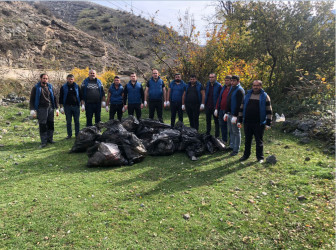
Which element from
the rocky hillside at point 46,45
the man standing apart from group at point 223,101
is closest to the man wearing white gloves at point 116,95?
the man standing apart from group at point 223,101

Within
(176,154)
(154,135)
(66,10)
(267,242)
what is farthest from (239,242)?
(66,10)

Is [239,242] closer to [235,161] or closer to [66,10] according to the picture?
[235,161]

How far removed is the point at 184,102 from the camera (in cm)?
657

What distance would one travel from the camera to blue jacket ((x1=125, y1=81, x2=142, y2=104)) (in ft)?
21.8

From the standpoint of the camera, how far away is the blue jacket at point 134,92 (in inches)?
262

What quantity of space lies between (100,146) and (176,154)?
1.81 metres

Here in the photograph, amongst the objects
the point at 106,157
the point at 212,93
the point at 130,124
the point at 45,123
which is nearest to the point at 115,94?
the point at 130,124

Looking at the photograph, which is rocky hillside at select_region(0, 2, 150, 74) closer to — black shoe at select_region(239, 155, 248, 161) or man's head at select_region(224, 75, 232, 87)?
man's head at select_region(224, 75, 232, 87)

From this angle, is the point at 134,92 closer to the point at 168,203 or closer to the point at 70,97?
the point at 70,97

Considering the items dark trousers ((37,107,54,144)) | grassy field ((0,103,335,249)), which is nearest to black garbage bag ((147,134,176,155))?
grassy field ((0,103,335,249))

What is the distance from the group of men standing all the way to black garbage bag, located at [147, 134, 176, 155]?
144 cm

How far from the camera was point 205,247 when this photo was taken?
2.51 meters

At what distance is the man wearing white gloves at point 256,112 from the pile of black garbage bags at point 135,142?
3.15ft

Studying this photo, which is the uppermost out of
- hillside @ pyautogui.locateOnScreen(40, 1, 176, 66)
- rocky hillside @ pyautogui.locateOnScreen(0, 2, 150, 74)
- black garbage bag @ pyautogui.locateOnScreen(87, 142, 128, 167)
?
hillside @ pyautogui.locateOnScreen(40, 1, 176, 66)
